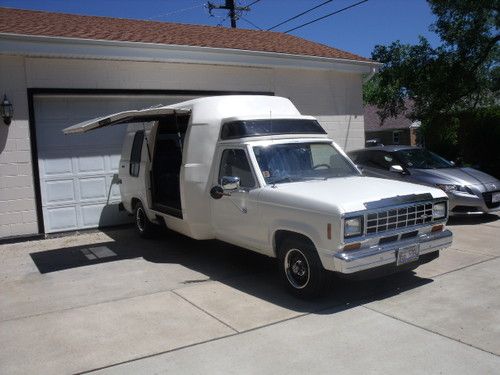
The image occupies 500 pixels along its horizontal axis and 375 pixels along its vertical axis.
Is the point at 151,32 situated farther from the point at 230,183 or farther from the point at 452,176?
the point at 452,176

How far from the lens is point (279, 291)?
6176 millimetres

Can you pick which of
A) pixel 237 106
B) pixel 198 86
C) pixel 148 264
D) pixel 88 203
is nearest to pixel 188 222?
pixel 148 264

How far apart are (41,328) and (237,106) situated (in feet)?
12.8

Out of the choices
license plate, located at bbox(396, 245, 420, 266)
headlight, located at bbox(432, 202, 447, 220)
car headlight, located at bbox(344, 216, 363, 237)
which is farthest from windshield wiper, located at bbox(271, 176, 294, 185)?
headlight, located at bbox(432, 202, 447, 220)

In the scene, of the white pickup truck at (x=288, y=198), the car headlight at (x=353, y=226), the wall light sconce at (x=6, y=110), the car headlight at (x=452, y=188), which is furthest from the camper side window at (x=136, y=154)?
the car headlight at (x=452, y=188)

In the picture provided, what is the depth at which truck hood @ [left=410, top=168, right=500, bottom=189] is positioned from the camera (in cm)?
992

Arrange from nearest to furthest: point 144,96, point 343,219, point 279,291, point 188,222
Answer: point 343,219 → point 279,291 → point 188,222 → point 144,96

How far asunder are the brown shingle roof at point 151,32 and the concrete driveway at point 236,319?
15.9ft

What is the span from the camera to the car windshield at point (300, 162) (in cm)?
648

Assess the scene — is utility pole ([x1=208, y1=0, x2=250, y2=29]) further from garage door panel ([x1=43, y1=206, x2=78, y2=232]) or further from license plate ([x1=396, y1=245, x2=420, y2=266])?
license plate ([x1=396, y1=245, x2=420, y2=266])

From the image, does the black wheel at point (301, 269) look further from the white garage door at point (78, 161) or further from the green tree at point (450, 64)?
the green tree at point (450, 64)

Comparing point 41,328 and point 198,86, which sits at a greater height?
point 198,86

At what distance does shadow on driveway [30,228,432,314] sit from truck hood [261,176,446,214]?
108 centimetres

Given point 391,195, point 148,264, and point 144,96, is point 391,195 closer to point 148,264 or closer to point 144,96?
point 148,264
